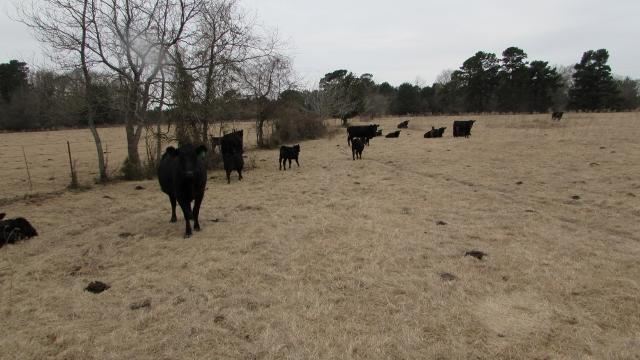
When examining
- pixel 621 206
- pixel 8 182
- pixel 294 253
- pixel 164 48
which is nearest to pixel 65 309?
pixel 294 253

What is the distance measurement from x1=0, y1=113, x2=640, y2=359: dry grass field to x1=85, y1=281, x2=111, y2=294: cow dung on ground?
0.12 m

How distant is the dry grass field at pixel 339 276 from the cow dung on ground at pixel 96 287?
122 millimetres

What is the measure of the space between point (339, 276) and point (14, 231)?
630 cm

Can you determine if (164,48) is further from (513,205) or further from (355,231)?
(513,205)

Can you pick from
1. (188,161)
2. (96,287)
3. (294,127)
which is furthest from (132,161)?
(294,127)

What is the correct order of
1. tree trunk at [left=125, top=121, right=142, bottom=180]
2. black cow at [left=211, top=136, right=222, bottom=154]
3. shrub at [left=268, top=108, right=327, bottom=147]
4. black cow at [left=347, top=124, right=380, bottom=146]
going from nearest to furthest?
1. tree trunk at [left=125, top=121, right=142, bottom=180]
2. black cow at [left=211, top=136, right=222, bottom=154]
3. black cow at [left=347, top=124, right=380, bottom=146]
4. shrub at [left=268, top=108, right=327, bottom=147]

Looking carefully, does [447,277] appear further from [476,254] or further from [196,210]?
[196,210]

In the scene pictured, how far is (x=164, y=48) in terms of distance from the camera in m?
15.3

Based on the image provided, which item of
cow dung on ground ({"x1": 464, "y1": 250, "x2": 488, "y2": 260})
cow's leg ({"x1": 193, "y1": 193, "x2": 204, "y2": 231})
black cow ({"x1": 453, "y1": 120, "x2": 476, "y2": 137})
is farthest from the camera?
black cow ({"x1": 453, "y1": 120, "x2": 476, "y2": 137})

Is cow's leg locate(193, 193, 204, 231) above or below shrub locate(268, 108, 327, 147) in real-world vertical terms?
below

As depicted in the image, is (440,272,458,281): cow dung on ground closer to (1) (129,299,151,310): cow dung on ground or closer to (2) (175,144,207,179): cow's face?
(1) (129,299,151,310): cow dung on ground

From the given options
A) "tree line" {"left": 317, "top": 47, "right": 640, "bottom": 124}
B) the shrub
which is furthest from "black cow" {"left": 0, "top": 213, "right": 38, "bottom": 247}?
"tree line" {"left": 317, "top": 47, "right": 640, "bottom": 124}

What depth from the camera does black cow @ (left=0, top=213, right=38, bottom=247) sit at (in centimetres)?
744

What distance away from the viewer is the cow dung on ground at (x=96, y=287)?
5391mm
